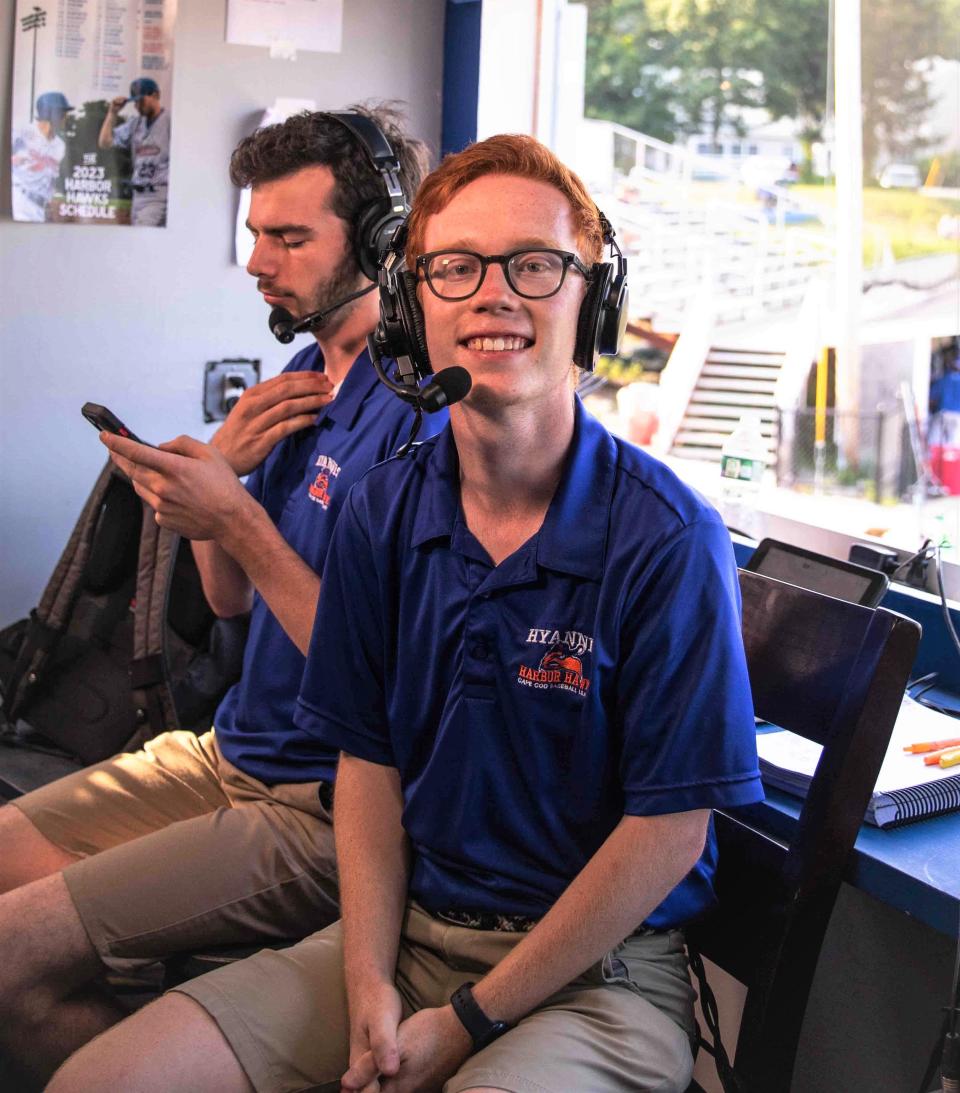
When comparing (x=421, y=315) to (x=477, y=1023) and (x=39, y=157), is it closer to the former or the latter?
(x=477, y=1023)

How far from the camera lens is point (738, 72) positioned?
417cm

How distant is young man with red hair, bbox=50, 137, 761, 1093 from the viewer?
1.11 metres

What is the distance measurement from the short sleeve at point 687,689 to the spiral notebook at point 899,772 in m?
0.25

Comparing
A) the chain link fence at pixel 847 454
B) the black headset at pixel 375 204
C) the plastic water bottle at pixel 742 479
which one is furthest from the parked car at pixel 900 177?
the black headset at pixel 375 204

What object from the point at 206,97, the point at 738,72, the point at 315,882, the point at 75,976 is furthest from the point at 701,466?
the point at 738,72

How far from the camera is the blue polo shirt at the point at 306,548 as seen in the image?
1.51m

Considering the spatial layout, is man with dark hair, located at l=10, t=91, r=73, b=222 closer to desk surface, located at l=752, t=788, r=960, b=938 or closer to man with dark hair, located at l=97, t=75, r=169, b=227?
man with dark hair, located at l=97, t=75, r=169, b=227

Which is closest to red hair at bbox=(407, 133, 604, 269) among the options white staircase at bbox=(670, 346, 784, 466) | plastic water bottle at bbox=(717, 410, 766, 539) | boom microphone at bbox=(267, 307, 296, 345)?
boom microphone at bbox=(267, 307, 296, 345)

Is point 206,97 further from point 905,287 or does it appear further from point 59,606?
point 905,287

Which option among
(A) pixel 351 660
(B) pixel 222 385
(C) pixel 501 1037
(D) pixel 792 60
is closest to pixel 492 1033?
(C) pixel 501 1037

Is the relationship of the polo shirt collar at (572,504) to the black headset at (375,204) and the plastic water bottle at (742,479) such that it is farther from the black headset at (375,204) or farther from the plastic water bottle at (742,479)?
the plastic water bottle at (742,479)

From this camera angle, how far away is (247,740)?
1571 millimetres

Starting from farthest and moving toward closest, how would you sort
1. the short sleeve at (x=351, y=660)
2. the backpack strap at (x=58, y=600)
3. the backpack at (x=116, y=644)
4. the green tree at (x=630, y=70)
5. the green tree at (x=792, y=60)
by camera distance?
the green tree at (x=792, y=60)
the green tree at (x=630, y=70)
the backpack strap at (x=58, y=600)
the backpack at (x=116, y=644)
the short sleeve at (x=351, y=660)

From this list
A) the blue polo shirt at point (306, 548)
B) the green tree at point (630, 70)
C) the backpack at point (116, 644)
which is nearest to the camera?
the blue polo shirt at point (306, 548)
